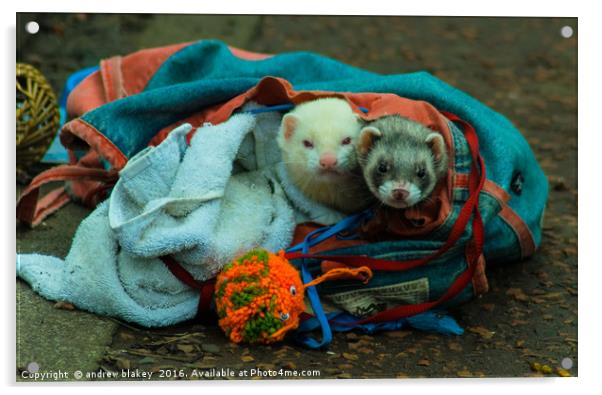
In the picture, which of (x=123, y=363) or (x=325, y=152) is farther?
(x=325, y=152)

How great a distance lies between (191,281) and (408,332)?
750 mm

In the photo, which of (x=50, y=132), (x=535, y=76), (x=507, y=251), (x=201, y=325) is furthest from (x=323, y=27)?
(x=201, y=325)

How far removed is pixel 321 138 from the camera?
262 cm

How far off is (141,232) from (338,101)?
82cm

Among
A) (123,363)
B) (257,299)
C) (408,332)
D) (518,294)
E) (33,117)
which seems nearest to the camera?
(123,363)

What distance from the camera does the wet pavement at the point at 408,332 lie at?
7.70 ft

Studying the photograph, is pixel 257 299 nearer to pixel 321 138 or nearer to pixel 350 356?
→ pixel 350 356

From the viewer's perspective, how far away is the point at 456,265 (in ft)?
9.03

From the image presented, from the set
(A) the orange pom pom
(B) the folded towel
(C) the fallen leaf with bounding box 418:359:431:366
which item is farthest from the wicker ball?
(C) the fallen leaf with bounding box 418:359:431:366

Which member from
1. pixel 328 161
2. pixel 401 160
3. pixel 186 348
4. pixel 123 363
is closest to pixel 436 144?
pixel 401 160

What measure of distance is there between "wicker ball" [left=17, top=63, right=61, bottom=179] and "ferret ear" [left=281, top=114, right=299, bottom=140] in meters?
1.24

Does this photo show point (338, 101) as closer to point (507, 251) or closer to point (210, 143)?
point (210, 143)

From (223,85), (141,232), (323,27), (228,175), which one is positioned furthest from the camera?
(323,27)

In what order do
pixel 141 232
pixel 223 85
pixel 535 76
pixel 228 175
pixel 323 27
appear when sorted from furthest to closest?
pixel 323 27, pixel 535 76, pixel 223 85, pixel 228 175, pixel 141 232
